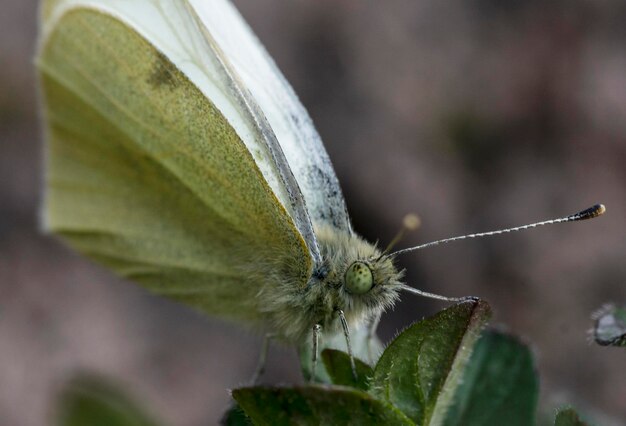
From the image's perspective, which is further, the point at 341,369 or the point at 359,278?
the point at 359,278

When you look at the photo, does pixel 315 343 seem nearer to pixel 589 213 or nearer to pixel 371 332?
pixel 371 332

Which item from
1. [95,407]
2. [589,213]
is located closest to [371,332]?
[589,213]

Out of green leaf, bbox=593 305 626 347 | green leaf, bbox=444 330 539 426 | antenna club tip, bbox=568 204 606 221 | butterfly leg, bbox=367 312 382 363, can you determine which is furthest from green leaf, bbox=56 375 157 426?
green leaf, bbox=593 305 626 347

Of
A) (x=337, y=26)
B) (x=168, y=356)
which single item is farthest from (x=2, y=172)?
(x=337, y=26)

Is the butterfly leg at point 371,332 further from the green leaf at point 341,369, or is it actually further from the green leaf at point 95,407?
the green leaf at point 95,407

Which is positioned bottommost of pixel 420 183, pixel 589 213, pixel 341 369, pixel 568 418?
pixel 341 369

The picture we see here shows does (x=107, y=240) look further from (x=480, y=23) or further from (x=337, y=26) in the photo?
(x=480, y=23)
